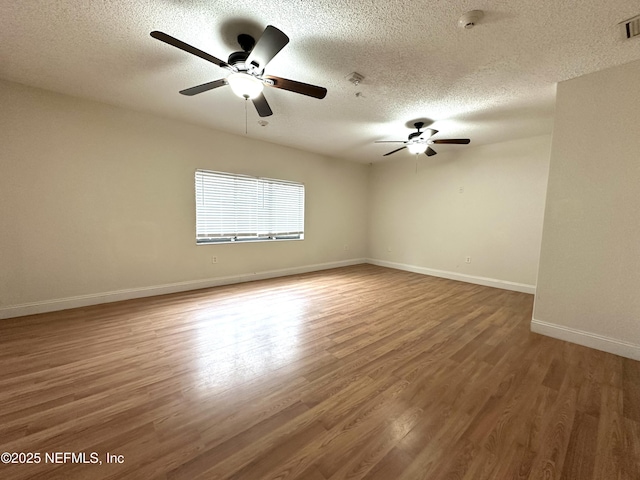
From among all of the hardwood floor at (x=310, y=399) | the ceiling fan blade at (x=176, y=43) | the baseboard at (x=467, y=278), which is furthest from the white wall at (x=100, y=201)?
the baseboard at (x=467, y=278)

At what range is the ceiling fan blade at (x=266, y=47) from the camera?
1567 millimetres

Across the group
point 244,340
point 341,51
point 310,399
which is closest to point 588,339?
point 310,399

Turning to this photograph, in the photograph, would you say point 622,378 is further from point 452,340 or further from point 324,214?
point 324,214

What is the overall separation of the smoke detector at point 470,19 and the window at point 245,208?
12.1ft

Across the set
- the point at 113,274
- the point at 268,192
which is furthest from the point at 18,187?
the point at 268,192

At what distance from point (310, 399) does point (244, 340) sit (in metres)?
1.07

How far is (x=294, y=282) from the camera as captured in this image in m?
4.71

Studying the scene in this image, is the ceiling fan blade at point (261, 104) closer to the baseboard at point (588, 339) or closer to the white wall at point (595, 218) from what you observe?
the white wall at point (595, 218)

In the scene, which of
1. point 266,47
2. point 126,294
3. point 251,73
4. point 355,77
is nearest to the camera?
point 266,47

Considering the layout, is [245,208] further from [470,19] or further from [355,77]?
[470,19]

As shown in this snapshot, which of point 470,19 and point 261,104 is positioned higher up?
point 470,19

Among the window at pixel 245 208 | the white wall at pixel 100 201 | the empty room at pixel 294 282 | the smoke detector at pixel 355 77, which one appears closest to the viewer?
the empty room at pixel 294 282

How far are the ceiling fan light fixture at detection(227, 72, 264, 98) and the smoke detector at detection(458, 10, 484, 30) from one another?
1586 mm

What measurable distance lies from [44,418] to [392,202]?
20.6 ft
